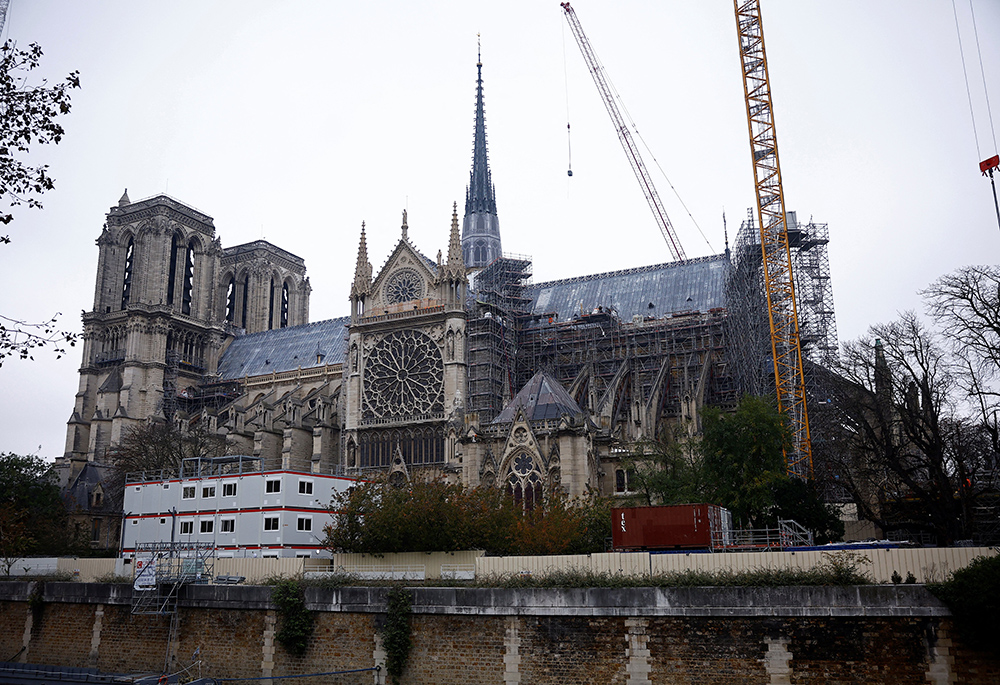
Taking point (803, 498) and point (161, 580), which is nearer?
point (161, 580)

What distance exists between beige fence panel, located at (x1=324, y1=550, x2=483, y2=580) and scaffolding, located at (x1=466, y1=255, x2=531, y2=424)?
2347 centimetres

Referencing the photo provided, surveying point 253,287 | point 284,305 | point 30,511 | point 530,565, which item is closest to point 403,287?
point 30,511

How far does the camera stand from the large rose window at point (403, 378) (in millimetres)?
61094

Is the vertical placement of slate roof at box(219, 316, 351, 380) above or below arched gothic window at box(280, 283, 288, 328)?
below

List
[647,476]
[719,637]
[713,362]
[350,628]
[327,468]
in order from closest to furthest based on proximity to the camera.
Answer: [719,637] < [350,628] < [647,476] < [713,362] < [327,468]

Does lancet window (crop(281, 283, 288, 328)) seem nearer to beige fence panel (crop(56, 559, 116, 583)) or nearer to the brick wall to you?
beige fence panel (crop(56, 559, 116, 583))

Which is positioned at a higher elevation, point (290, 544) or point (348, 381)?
point (348, 381)

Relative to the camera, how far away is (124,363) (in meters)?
81.7

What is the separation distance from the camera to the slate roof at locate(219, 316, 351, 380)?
82.1 meters

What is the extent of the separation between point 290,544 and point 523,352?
28473 mm

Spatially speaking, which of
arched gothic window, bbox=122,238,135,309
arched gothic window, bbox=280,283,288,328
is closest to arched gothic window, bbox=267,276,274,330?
arched gothic window, bbox=280,283,288,328

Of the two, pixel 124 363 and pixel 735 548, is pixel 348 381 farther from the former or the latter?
pixel 735 548

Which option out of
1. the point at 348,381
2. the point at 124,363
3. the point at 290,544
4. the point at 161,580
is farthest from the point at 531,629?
the point at 124,363

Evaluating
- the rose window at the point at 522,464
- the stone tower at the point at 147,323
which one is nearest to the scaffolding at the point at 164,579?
the rose window at the point at 522,464
